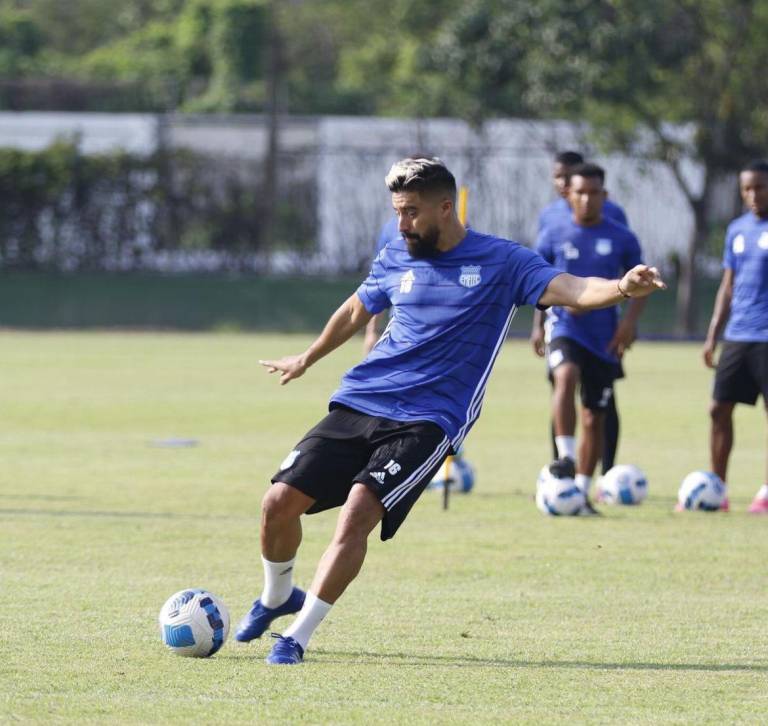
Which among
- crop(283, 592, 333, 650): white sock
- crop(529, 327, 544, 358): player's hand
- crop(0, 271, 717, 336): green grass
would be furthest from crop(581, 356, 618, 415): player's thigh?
crop(0, 271, 717, 336): green grass

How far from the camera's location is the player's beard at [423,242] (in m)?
6.98

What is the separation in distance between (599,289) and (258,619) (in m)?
2.00

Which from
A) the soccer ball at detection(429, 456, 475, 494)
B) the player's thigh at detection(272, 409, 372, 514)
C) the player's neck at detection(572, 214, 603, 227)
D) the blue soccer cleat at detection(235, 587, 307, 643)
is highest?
the player's neck at detection(572, 214, 603, 227)

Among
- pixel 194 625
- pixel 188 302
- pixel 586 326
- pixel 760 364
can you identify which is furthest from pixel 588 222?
pixel 188 302

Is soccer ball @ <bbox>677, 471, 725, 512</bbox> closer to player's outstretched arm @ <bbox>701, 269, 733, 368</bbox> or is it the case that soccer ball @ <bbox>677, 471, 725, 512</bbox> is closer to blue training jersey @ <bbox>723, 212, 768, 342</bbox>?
player's outstretched arm @ <bbox>701, 269, 733, 368</bbox>

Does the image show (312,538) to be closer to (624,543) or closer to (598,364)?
(624,543)

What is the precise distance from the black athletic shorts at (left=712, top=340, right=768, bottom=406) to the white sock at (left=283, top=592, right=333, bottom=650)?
578 centimetres

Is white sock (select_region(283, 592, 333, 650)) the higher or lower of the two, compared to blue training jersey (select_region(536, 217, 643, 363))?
lower

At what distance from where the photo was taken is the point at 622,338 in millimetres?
11805

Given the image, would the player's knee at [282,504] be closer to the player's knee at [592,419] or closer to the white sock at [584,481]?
the white sock at [584,481]

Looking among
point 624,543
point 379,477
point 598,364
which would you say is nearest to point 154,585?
point 379,477

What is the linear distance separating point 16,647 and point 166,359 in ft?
61.6

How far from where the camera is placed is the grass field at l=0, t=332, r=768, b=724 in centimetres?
613

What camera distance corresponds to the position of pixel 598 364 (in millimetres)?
12031
